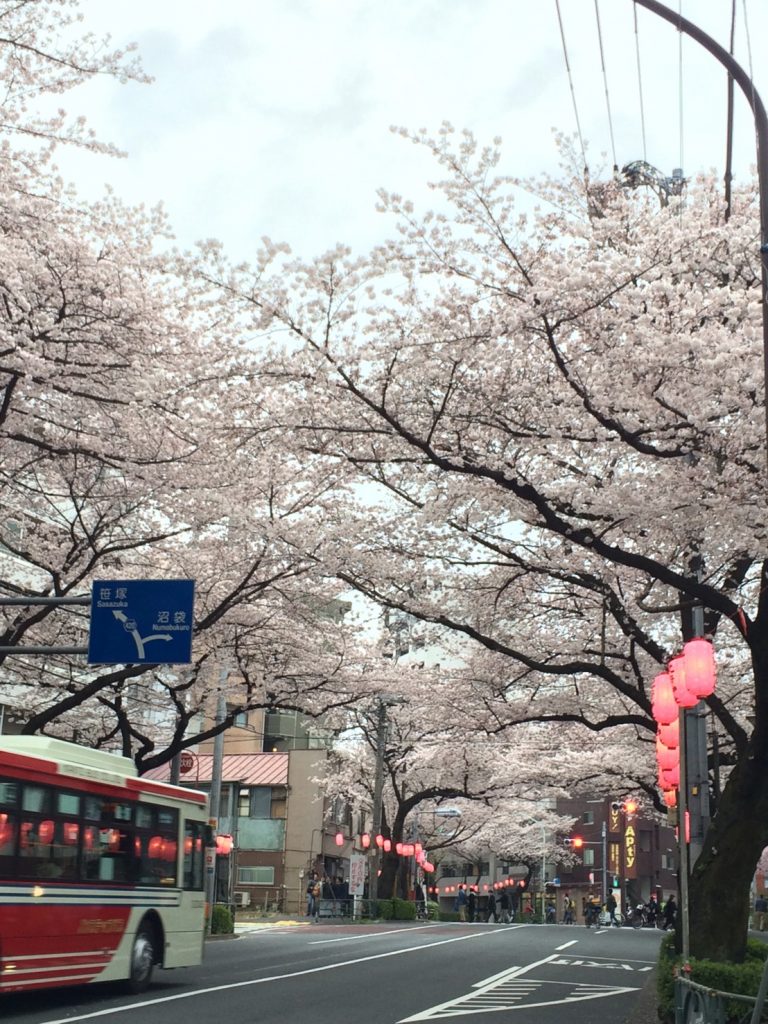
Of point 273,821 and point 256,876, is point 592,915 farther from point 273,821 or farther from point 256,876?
point 256,876

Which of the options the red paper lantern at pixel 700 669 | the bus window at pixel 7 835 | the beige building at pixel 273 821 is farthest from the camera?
the beige building at pixel 273 821

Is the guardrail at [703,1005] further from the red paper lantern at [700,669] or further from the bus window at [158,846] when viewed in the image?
the bus window at [158,846]

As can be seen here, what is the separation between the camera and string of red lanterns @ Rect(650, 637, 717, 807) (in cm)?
1295

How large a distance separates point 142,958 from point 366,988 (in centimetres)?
339

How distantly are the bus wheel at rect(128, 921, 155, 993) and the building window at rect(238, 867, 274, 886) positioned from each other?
132 feet

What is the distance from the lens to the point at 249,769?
57000 mm

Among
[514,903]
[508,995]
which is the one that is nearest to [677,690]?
[508,995]

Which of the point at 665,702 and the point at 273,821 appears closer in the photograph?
the point at 665,702

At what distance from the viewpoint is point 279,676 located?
28047mm

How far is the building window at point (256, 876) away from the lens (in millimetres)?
54656

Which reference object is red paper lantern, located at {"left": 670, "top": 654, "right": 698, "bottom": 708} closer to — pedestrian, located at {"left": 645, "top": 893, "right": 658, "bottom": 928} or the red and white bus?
the red and white bus

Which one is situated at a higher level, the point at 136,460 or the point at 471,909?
the point at 136,460

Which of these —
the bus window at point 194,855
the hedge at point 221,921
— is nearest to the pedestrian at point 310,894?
the hedge at point 221,921

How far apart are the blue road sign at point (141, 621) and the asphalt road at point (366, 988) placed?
4209mm
